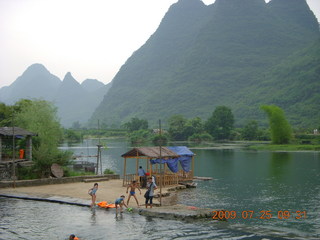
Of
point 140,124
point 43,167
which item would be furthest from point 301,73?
point 43,167

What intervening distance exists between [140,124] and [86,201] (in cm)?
13598

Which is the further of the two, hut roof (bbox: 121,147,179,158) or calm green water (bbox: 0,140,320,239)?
hut roof (bbox: 121,147,179,158)

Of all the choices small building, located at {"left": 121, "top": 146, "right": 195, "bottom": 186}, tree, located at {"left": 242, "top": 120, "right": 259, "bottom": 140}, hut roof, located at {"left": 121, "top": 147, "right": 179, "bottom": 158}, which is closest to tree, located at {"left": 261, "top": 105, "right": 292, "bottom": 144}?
tree, located at {"left": 242, "top": 120, "right": 259, "bottom": 140}

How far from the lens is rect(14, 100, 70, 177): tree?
34000 mm

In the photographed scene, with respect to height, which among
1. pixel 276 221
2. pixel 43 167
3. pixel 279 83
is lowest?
pixel 276 221

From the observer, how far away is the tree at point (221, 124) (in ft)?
424

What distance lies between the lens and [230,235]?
1605 centimetres

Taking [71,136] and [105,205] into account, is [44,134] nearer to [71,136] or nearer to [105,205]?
[105,205]

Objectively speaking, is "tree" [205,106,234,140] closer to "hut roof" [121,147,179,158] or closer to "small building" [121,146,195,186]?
"small building" [121,146,195,186]

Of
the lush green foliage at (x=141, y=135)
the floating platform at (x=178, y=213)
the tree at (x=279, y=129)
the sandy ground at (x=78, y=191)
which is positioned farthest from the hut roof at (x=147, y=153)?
the lush green foliage at (x=141, y=135)

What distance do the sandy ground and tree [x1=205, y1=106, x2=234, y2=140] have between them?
99.1 m

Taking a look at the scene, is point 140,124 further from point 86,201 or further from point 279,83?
point 86,201

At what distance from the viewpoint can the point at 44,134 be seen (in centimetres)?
3875
